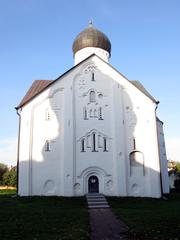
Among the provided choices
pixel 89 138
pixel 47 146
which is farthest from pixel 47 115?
pixel 89 138

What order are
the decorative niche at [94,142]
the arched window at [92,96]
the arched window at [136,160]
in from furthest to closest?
the arched window at [92,96] < the arched window at [136,160] < the decorative niche at [94,142]

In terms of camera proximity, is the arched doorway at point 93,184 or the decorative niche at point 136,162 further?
the decorative niche at point 136,162

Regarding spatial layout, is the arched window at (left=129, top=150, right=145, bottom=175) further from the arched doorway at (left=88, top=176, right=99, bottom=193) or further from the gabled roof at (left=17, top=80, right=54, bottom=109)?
the gabled roof at (left=17, top=80, right=54, bottom=109)

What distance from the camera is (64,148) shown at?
23688 millimetres

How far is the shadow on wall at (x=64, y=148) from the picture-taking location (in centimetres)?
2338

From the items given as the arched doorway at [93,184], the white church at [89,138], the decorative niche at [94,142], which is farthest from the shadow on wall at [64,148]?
the arched doorway at [93,184]

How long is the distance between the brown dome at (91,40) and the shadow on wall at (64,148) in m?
6.44

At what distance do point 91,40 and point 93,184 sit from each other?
14.9 meters

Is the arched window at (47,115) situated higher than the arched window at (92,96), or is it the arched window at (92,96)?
the arched window at (92,96)

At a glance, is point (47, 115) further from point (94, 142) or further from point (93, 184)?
point (93, 184)

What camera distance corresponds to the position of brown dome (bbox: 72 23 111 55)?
30306 millimetres

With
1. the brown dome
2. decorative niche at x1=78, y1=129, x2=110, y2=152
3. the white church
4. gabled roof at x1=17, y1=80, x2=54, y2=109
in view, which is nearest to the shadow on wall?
the white church

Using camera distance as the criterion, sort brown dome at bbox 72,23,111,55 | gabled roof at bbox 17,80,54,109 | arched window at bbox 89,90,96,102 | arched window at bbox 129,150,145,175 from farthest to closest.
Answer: brown dome at bbox 72,23,111,55
gabled roof at bbox 17,80,54,109
arched window at bbox 89,90,96,102
arched window at bbox 129,150,145,175

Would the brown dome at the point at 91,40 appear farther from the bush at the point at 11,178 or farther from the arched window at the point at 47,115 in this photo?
the bush at the point at 11,178
